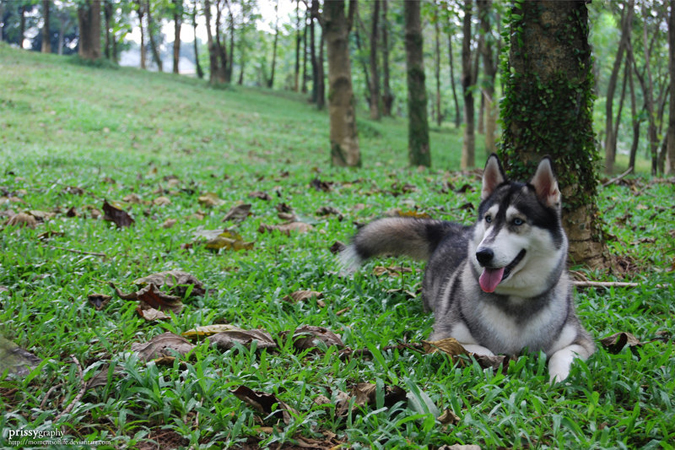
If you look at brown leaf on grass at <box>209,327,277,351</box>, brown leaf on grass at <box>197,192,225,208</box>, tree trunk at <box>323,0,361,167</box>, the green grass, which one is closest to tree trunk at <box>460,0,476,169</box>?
tree trunk at <box>323,0,361,167</box>

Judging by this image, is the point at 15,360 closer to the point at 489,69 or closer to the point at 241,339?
the point at 241,339

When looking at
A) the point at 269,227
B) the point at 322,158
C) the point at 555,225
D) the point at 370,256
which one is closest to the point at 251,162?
the point at 322,158

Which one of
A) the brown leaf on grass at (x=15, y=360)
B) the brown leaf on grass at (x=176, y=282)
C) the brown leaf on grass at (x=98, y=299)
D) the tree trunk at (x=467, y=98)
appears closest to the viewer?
the brown leaf on grass at (x=15, y=360)

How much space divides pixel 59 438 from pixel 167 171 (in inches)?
355

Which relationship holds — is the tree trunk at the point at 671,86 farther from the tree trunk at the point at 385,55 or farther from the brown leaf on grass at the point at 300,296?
the tree trunk at the point at 385,55

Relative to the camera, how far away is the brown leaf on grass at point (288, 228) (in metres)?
5.93

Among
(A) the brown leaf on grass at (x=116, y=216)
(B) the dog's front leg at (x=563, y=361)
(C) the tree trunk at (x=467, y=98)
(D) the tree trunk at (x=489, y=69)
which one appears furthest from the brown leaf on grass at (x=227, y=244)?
(C) the tree trunk at (x=467, y=98)

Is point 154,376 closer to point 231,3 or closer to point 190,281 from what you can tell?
point 190,281

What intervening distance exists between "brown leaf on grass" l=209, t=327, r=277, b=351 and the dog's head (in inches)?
49.4

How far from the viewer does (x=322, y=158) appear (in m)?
16.1

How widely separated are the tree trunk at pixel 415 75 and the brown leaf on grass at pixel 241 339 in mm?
10835

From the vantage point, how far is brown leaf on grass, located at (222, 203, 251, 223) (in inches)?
256

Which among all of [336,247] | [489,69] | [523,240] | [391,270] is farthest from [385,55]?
[523,240]

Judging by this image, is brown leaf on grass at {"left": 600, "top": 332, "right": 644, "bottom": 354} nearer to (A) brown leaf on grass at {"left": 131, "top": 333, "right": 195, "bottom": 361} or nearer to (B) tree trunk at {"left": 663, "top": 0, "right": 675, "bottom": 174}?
(A) brown leaf on grass at {"left": 131, "top": 333, "right": 195, "bottom": 361}
